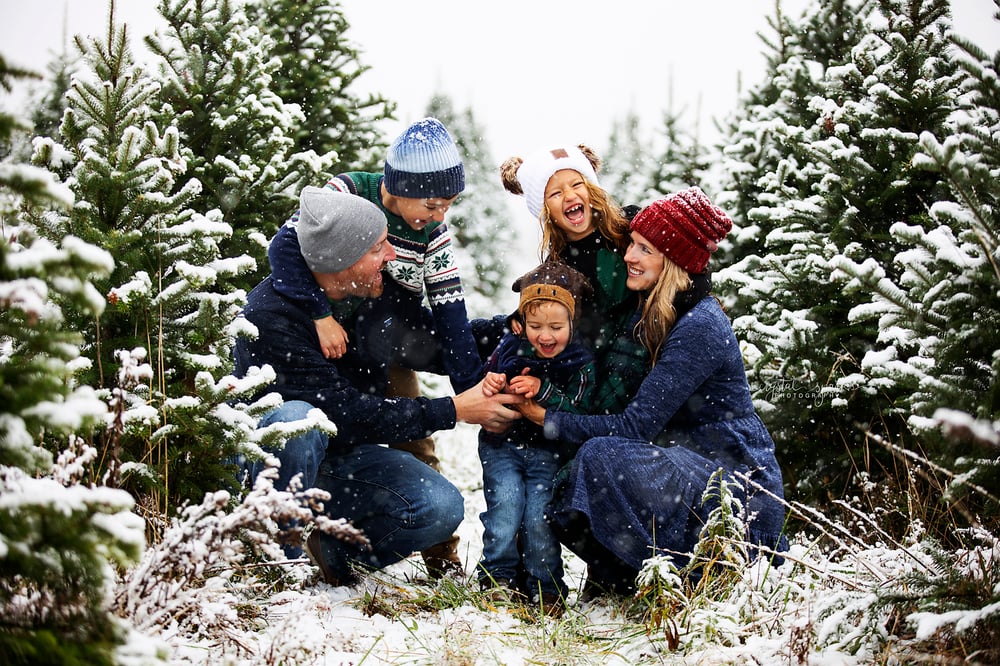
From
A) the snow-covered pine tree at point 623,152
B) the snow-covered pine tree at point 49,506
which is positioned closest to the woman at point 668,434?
the snow-covered pine tree at point 49,506

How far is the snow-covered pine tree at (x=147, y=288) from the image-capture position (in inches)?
124

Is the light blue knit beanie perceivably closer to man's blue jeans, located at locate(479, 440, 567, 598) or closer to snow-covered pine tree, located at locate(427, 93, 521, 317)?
man's blue jeans, located at locate(479, 440, 567, 598)

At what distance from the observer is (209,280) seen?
3264 mm

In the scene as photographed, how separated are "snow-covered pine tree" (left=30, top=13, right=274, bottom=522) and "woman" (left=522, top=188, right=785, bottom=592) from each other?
152 centimetres

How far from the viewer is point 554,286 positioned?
3.87 metres

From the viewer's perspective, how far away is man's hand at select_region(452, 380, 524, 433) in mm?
3877

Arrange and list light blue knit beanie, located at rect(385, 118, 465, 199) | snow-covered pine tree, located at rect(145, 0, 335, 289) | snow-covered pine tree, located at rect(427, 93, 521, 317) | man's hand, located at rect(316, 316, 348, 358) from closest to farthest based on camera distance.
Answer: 1. man's hand, located at rect(316, 316, 348, 358)
2. light blue knit beanie, located at rect(385, 118, 465, 199)
3. snow-covered pine tree, located at rect(145, 0, 335, 289)
4. snow-covered pine tree, located at rect(427, 93, 521, 317)

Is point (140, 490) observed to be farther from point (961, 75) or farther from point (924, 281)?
point (961, 75)

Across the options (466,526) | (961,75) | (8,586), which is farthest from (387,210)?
(961,75)

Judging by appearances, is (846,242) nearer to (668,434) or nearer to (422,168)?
(668,434)

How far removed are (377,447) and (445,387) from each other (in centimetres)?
595

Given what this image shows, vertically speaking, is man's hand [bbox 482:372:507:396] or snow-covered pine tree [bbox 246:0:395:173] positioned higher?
snow-covered pine tree [bbox 246:0:395:173]

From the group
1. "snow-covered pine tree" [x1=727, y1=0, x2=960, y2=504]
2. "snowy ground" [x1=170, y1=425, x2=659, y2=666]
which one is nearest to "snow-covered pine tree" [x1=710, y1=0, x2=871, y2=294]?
"snow-covered pine tree" [x1=727, y1=0, x2=960, y2=504]

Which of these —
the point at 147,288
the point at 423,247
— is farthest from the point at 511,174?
the point at 147,288
